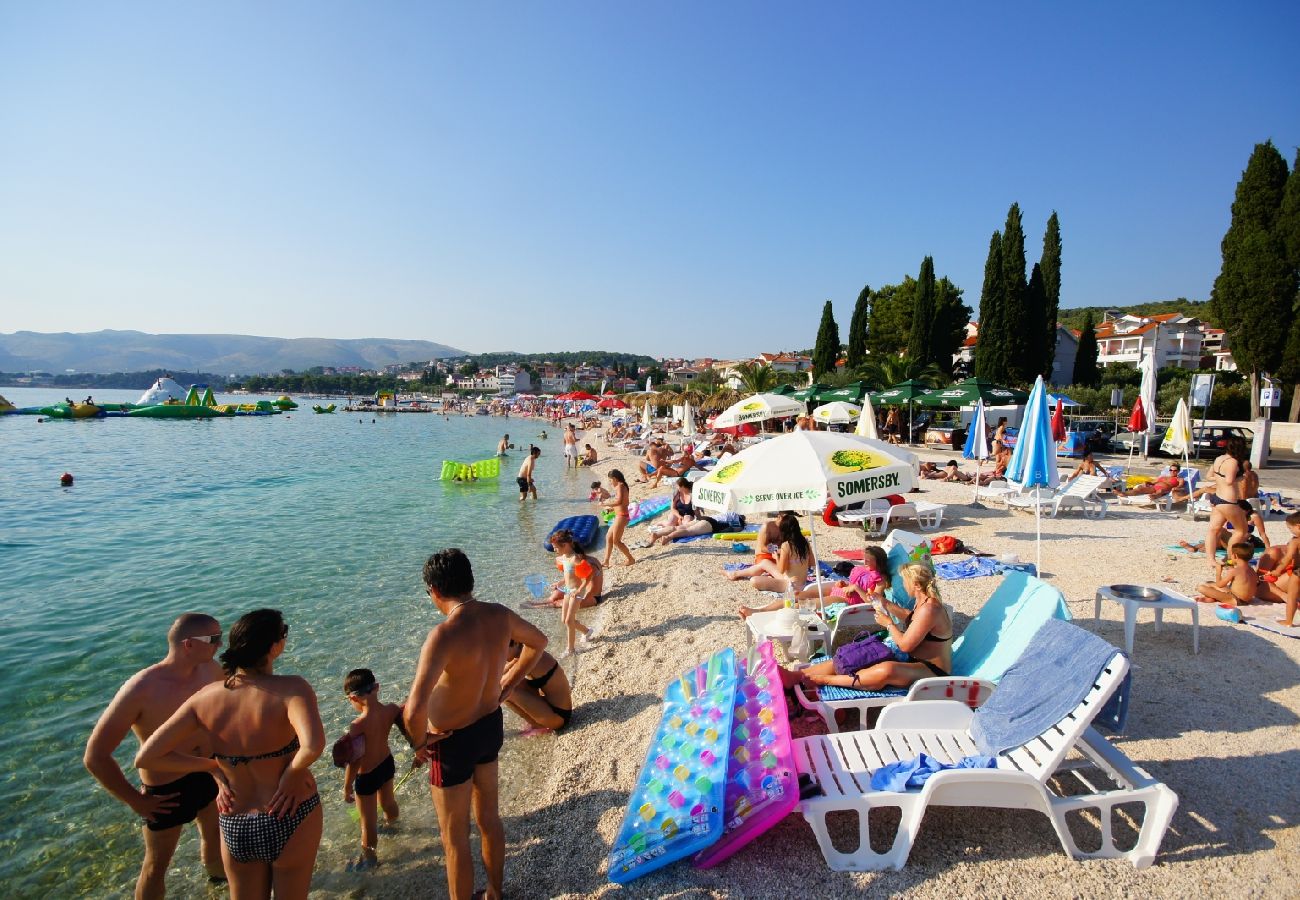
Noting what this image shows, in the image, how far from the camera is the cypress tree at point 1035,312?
105 ft

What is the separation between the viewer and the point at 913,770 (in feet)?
9.92

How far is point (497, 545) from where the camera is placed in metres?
11.6

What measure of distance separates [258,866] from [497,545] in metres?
9.25

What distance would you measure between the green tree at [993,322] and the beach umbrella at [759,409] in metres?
24.8

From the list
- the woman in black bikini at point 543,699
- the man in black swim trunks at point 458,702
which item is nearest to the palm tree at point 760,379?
the woman in black bikini at point 543,699

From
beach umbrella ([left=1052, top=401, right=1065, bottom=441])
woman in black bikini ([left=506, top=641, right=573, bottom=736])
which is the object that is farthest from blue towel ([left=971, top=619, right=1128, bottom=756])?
beach umbrella ([left=1052, top=401, right=1065, bottom=441])

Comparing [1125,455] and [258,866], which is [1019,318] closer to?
[1125,455]

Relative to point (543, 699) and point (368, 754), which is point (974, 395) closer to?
point (543, 699)

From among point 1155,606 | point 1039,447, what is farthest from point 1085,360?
→ point 1155,606

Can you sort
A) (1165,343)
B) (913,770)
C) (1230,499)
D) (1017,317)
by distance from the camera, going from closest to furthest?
1. (913,770)
2. (1230,499)
3. (1017,317)
4. (1165,343)

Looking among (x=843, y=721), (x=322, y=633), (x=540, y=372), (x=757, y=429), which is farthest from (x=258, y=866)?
(x=540, y=372)

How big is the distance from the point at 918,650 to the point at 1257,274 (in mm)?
29419

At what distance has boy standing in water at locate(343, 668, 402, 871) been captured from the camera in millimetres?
3514

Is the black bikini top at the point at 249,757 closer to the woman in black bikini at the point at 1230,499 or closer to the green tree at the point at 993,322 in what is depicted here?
the woman in black bikini at the point at 1230,499
